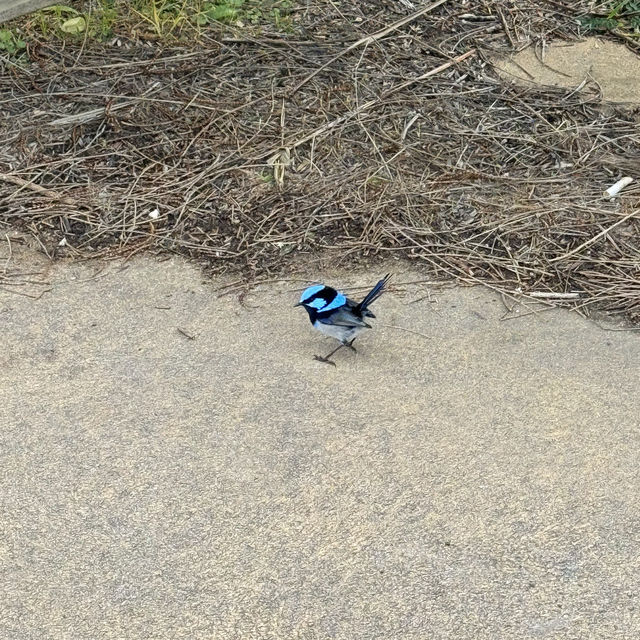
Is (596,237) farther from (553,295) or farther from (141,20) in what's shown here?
(141,20)

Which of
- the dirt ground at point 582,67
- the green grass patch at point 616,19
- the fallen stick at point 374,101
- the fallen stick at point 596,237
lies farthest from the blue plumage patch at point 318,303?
the green grass patch at point 616,19

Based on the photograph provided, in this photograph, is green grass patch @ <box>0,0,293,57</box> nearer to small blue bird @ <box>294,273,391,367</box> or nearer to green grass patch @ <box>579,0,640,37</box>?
green grass patch @ <box>579,0,640,37</box>

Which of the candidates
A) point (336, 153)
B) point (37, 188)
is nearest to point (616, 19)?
point (336, 153)

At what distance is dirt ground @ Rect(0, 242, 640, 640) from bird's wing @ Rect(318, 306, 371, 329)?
0.20m

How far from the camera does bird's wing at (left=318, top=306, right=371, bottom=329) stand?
3961 millimetres

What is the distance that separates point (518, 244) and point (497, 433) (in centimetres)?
146

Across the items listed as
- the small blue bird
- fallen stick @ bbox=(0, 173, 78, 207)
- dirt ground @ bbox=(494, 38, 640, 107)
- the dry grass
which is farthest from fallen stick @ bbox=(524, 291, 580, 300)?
fallen stick @ bbox=(0, 173, 78, 207)

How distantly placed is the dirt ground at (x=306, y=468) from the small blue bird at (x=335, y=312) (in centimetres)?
16

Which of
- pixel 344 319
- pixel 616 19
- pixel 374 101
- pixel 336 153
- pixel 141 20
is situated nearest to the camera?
pixel 344 319

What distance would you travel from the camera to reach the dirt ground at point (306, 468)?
2863mm

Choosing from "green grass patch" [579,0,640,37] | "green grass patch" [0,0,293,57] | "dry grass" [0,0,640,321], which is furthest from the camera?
"green grass patch" [579,0,640,37]

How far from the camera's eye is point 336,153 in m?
5.37

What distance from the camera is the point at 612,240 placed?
4.64 m

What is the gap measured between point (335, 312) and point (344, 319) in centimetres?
5
